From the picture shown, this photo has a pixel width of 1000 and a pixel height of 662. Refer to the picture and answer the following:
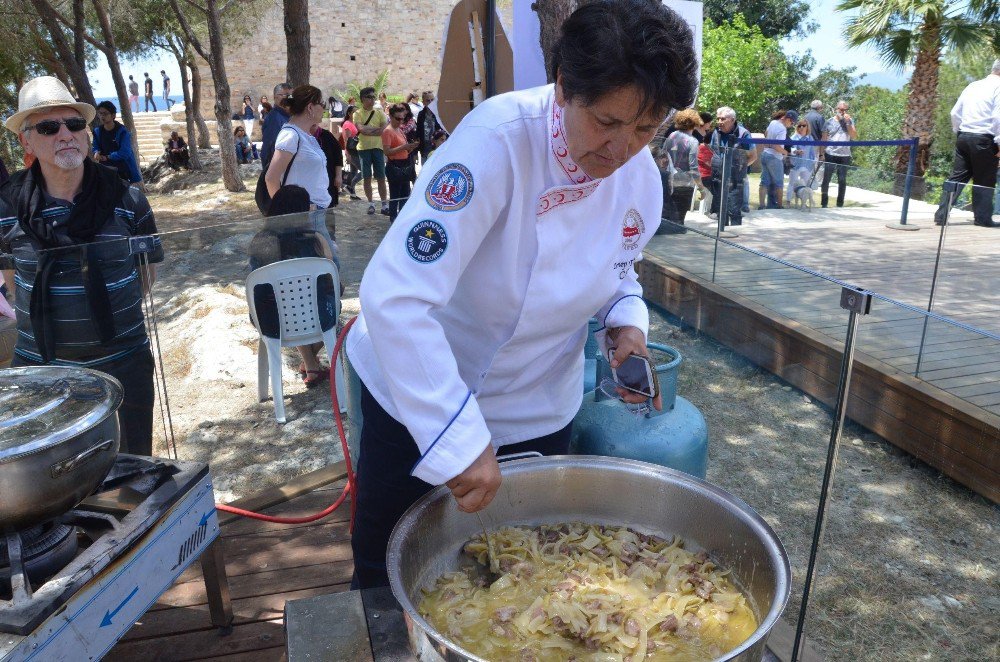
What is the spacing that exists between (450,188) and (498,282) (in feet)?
0.74

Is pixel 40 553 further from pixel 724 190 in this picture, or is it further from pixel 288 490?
pixel 724 190

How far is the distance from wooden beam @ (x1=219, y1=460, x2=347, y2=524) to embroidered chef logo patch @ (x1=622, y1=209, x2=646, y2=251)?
7.53 feet

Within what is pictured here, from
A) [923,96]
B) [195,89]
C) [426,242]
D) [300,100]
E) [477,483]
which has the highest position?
[195,89]

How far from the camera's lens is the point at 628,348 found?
1.73m

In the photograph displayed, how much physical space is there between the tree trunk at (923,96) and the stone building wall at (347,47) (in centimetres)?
2283

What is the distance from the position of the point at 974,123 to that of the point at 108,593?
929 cm

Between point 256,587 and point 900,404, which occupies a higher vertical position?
point 900,404

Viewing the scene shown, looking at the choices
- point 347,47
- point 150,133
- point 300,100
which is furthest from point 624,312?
point 347,47

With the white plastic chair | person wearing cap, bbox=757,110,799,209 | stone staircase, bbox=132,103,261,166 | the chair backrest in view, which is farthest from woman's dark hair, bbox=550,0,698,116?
stone staircase, bbox=132,103,261,166

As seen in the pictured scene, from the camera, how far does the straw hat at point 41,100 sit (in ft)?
9.34

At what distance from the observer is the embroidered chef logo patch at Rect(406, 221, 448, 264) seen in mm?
1291

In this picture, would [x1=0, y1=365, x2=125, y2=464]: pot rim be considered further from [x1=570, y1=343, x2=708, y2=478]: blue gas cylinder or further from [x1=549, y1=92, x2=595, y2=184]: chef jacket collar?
[x1=570, y1=343, x2=708, y2=478]: blue gas cylinder

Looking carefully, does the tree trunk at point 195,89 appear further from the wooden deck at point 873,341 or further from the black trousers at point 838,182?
the wooden deck at point 873,341

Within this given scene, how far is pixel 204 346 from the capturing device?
4.34 meters
